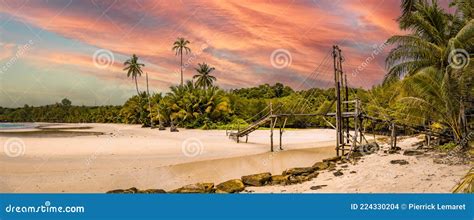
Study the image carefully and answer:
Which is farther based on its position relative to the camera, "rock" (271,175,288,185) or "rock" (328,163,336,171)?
"rock" (328,163,336,171)

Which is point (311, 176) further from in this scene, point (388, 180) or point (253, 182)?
point (388, 180)

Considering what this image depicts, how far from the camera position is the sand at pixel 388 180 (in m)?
8.02

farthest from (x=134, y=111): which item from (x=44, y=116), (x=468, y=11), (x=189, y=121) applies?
(x=468, y=11)

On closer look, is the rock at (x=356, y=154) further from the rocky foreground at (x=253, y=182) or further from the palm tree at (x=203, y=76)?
the palm tree at (x=203, y=76)

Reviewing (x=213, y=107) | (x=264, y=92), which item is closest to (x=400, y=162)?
(x=213, y=107)

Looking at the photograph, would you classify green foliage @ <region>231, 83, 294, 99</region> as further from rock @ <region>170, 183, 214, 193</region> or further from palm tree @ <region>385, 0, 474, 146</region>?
rock @ <region>170, 183, 214, 193</region>

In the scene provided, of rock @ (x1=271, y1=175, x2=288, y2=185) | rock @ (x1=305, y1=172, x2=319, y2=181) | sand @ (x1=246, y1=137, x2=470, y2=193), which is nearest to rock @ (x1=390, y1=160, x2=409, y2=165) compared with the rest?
sand @ (x1=246, y1=137, x2=470, y2=193)

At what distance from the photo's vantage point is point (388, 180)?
8.87 metres

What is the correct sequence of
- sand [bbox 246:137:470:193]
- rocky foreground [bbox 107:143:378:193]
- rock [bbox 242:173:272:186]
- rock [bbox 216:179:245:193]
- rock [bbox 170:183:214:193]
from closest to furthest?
sand [bbox 246:137:470:193]
rock [bbox 170:183:214:193]
rocky foreground [bbox 107:143:378:193]
rock [bbox 216:179:245:193]
rock [bbox 242:173:272:186]

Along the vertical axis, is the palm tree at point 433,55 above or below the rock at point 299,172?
above

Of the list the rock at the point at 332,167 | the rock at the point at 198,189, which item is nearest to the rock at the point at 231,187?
the rock at the point at 198,189

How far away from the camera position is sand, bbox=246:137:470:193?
26.3 feet
